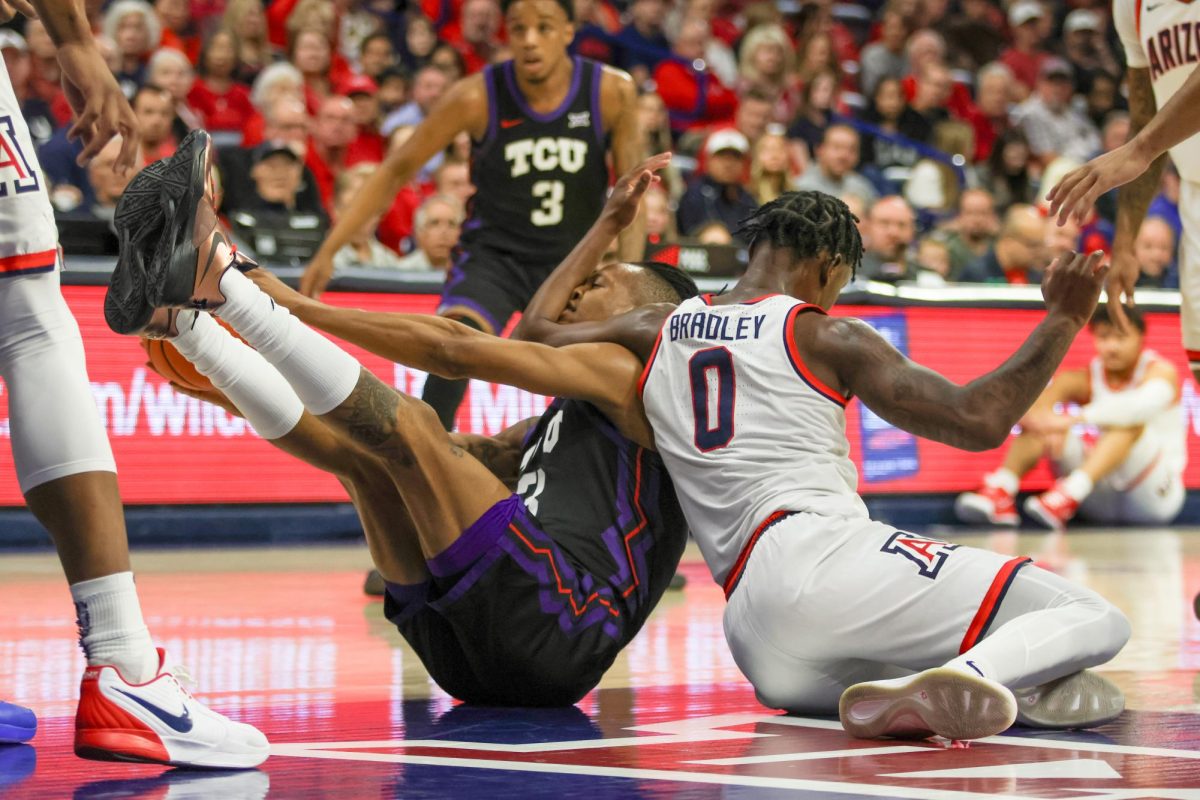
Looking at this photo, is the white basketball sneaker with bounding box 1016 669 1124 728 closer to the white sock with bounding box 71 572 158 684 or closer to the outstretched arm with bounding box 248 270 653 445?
the outstretched arm with bounding box 248 270 653 445

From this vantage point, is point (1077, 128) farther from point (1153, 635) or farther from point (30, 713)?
point (30, 713)

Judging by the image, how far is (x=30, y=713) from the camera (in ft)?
10.9

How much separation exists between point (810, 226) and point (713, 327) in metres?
0.32

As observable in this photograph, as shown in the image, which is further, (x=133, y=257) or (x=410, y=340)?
(x=410, y=340)

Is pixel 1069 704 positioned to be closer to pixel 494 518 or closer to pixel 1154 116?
pixel 494 518

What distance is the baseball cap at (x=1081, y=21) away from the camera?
15654 mm

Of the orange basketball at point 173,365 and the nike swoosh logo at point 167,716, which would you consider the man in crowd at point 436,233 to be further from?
the nike swoosh logo at point 167,716

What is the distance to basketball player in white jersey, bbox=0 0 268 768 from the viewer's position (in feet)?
9.59

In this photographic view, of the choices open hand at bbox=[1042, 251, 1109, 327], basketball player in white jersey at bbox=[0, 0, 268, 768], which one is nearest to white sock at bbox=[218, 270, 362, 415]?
basketball player in white jersey at bbox=[0, 0, 268, 768]

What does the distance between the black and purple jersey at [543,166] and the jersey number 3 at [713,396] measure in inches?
112

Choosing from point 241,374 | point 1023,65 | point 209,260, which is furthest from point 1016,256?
point 209,260

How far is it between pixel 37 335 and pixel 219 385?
385 millimetres

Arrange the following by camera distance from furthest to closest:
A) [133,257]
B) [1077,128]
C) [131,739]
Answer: [1077,128]
[133,257]
[131,739]

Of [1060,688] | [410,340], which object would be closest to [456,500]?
[410,340]
